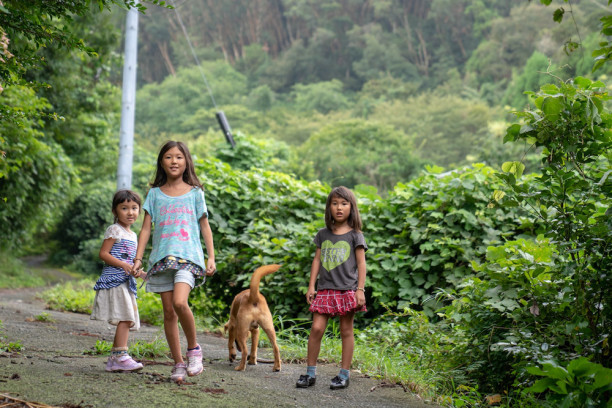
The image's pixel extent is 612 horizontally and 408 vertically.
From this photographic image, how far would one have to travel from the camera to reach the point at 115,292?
461 centimetres

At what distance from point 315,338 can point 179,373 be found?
101 centimetres

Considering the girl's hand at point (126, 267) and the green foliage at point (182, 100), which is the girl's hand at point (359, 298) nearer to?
the girl's hand at point (126, 267)

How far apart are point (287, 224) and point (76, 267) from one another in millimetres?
18201

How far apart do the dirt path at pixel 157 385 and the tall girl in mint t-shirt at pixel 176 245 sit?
0.25 m

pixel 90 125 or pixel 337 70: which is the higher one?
pixel 337 70

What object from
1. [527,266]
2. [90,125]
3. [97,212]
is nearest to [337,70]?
[97,212]

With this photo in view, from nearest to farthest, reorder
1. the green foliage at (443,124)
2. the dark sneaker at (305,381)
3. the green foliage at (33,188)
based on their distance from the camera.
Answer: the dark sneaker at (305,381) → the green foliage at (33,188) → the green foliage at (443,124)

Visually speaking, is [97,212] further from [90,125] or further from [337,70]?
[337,70]

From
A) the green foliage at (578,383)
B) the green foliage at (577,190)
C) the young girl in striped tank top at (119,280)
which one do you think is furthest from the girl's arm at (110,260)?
the green foliage at (578,383)

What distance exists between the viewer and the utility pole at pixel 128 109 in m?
11.7

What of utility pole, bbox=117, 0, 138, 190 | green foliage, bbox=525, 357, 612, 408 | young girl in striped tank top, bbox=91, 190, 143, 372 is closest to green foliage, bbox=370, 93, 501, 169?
utility pole, bbox=117, 0, 138, 190

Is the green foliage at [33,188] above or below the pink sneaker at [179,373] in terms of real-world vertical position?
above

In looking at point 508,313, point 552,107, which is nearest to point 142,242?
point 508,313

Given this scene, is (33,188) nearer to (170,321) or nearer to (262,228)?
(262,228)
